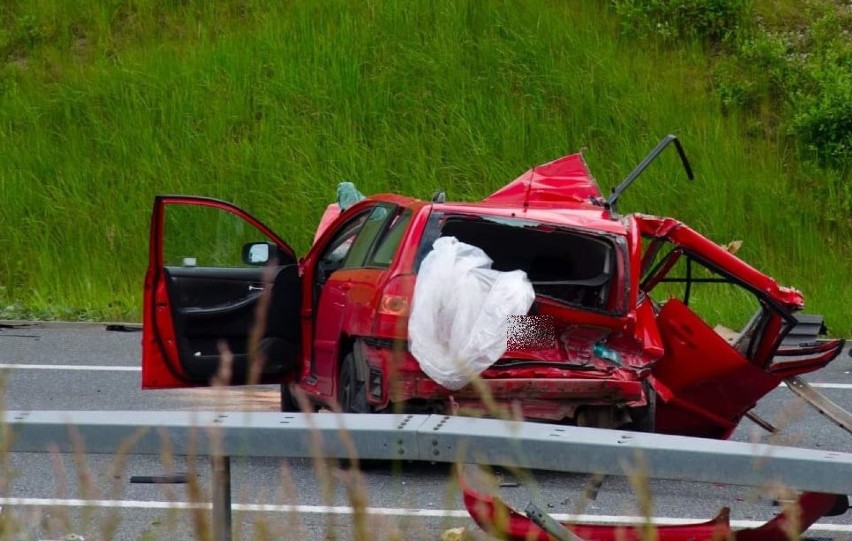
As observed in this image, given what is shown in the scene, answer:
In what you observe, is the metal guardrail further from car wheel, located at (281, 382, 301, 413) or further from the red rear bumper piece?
car wheel, located at (281, 382, 301, 413)

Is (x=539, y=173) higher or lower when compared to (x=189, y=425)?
lower

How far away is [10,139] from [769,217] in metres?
9.37

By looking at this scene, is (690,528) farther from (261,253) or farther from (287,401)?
(287,401)

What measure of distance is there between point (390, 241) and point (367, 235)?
1.76ft

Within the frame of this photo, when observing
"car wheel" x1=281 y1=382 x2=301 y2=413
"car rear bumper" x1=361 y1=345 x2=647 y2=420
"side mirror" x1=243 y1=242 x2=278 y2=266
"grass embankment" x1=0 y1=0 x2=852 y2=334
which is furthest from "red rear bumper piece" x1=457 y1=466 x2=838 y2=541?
"grass embankment" x1=0 y1=0 x2=852 y2=334

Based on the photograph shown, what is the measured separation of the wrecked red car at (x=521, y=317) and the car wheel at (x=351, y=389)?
0.5 inches

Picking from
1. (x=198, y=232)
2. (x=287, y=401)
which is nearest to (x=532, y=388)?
(x=287, y=401)

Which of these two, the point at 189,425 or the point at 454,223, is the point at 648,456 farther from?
the point at 454,223

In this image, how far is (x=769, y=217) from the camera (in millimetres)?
17594

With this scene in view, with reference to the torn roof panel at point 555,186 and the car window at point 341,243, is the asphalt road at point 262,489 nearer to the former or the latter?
the car window at point 341,243

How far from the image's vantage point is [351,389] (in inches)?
321

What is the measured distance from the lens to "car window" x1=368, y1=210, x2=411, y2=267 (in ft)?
26.7

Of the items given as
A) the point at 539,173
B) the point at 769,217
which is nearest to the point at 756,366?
the point at 539,173

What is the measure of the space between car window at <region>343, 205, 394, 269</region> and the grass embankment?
8.23 meters
